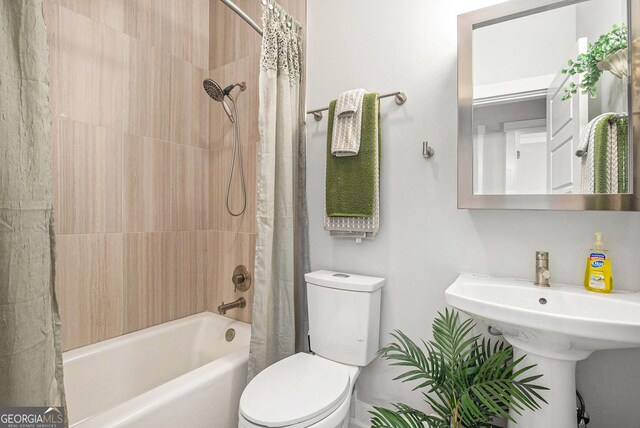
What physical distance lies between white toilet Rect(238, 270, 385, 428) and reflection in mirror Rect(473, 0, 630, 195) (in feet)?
2.30

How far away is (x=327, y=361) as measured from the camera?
4.61ft

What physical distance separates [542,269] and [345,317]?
0.80 metres

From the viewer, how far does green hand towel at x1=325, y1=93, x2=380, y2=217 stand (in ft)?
4.78

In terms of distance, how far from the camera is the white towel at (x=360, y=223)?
4.83ft

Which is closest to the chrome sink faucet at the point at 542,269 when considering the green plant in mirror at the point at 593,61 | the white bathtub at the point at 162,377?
the green plant in mirror at the point at 593,61

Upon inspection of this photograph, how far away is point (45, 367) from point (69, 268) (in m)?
0.84

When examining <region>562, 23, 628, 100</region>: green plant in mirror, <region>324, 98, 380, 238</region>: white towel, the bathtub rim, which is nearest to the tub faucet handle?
the bathtub rim

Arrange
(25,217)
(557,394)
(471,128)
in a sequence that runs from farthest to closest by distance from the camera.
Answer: (471,128) < (557,394) < (25,217)

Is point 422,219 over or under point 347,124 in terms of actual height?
under

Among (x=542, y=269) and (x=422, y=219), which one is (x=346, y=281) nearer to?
(x=422, y=219)

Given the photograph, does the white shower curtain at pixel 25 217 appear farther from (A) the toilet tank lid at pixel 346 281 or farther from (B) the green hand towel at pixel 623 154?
(B) the green hand towel at pixel 623 154

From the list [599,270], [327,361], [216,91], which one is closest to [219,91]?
[216,91]

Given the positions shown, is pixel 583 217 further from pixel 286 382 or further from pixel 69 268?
pixel 69 268

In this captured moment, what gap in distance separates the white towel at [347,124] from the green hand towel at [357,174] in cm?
2
